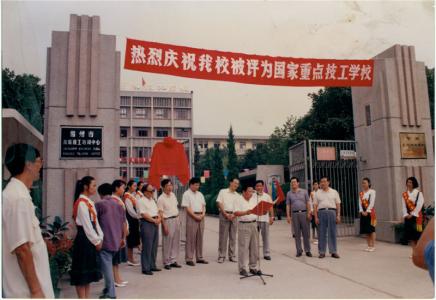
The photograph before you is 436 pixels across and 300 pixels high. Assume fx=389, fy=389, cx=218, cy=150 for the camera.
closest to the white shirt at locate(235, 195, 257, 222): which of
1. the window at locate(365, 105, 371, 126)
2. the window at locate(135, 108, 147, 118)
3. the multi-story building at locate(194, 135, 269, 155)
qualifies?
the window at locate(365, 105, 371, 126)

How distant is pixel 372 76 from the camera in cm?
763

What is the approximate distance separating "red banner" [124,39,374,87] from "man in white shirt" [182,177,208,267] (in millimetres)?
1847

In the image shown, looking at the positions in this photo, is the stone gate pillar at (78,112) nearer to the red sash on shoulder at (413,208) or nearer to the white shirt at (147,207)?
the white shirt at (147,207)

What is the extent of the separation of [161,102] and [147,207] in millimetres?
38439

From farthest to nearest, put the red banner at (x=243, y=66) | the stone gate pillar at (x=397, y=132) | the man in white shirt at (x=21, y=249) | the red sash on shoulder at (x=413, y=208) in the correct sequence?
the stone gate pillar at (x=397, y=132), the red sash on shoulder at (x=413, y=208), the red banner at (x=243, y=66), the man in white shirt at (x=21, y=249)

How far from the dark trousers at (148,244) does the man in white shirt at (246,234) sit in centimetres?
126

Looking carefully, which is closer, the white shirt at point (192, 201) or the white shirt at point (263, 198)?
the white shirt at point (263, 198)

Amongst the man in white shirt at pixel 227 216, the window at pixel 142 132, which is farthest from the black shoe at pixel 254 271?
the window at pixel 142 132

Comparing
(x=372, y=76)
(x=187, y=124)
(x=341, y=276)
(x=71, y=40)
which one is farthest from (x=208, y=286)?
(x=187, y=124)

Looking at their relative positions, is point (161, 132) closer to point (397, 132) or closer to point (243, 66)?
point (397, 132)

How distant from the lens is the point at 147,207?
18.4 ft

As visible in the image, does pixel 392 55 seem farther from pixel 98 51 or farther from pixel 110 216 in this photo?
pixel 110 216

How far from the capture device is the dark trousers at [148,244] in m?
5.50

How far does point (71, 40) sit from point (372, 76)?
553 cm
